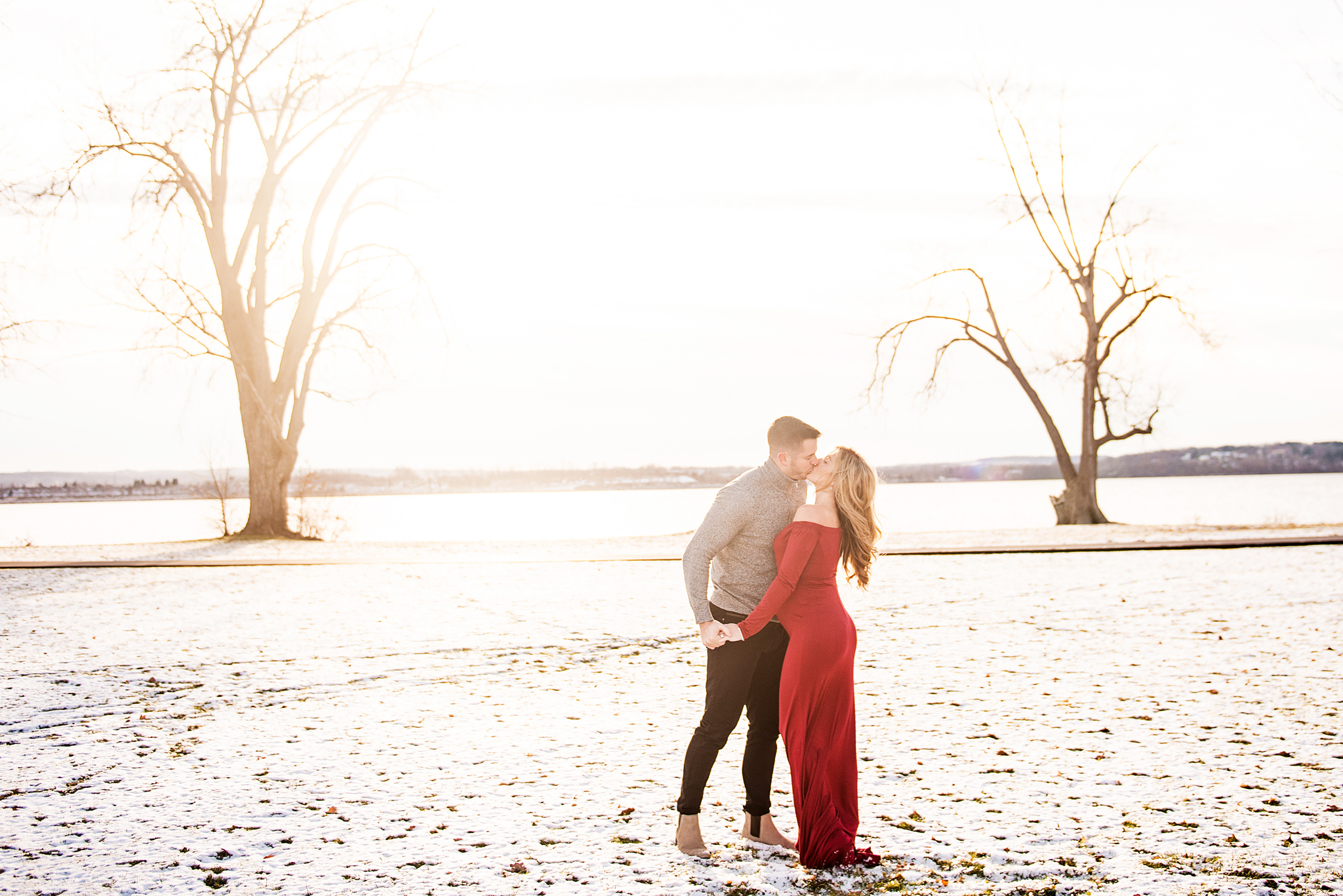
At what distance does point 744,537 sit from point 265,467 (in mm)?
23272

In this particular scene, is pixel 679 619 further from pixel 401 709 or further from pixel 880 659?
pixel 401 709

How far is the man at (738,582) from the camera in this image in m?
4.34

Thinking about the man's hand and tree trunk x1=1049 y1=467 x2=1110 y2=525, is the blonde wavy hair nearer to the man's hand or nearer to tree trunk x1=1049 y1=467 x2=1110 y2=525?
the man's hand

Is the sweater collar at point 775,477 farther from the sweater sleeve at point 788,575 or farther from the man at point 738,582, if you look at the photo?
the sweater sleeve at point 788,575

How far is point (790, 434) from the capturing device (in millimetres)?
4340

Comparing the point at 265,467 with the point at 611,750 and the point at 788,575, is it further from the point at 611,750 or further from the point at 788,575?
the point at 788,575

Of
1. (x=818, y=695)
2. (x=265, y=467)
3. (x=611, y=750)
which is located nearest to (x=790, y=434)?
(x=818, y=695)

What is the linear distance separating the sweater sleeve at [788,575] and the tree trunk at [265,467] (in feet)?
75.5

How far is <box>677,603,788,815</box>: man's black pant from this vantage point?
173 inches

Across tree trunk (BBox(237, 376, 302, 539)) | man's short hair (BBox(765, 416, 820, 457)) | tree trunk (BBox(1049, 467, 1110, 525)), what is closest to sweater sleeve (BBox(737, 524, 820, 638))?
man's short hair (BBox(765, 416, 820, 457))

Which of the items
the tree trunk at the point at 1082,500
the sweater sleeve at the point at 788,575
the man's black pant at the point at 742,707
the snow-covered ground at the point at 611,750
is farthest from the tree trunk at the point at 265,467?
the sweater sleeve at the point at 788,575

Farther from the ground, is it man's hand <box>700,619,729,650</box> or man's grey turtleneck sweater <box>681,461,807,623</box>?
man's grey turtleneck sweater <box>681,461,807,623</box>

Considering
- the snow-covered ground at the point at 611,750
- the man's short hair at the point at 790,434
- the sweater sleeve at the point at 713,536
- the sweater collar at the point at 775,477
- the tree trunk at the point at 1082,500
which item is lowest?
the snow-covered ground at the point at 611,750

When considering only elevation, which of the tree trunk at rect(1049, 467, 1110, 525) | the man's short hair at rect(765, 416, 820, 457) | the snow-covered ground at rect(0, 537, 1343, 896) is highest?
the man's short hair at rect(765, 416, 820, 457)
